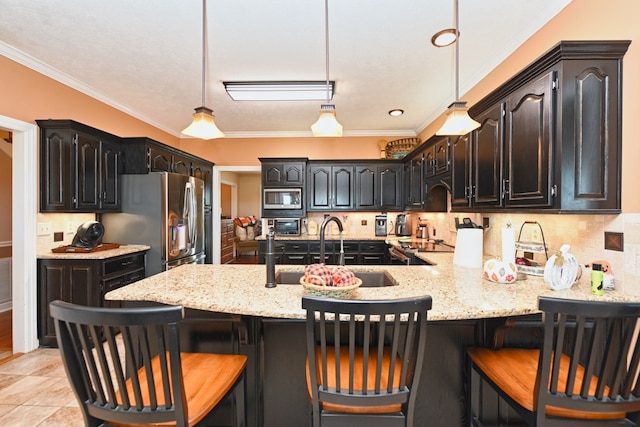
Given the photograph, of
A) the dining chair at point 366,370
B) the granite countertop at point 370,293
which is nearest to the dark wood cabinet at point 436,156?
the granite countertop at point 370,293

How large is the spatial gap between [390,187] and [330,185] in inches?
38.8

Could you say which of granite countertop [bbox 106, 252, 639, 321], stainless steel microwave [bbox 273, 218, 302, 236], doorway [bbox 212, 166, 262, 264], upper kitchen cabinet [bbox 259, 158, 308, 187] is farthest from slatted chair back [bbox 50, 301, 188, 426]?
doorway [bbox 212, 166, 262, 264]

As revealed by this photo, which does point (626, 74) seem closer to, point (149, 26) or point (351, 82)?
point (351, 82)

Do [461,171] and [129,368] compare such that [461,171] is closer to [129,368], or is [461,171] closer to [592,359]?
[592,359]

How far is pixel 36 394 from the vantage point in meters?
2.17

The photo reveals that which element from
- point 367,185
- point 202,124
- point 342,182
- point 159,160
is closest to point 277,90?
point 202,124

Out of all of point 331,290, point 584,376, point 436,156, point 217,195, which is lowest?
point 584,376

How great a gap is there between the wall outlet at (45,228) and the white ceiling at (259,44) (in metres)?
1.48

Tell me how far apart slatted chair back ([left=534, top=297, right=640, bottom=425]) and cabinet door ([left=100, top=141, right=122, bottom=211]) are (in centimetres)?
393

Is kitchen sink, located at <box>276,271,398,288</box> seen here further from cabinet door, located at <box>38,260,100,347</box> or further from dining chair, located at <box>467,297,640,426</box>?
cabinet door, located at <box>38,260,100,347</box>

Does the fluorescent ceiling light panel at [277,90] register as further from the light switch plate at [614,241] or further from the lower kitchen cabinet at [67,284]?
the light switch plate at [614,241]

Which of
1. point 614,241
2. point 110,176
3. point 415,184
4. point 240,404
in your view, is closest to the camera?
point 240,404

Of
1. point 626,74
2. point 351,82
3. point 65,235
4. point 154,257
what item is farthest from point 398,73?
point 65,235

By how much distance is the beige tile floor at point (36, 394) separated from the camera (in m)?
1.92
